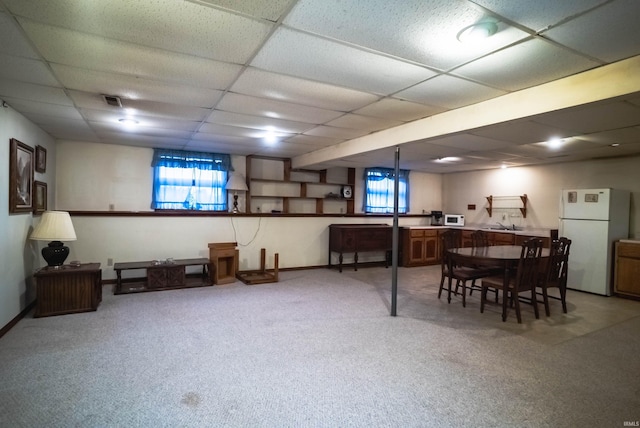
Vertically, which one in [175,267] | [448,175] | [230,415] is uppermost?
[448,175]

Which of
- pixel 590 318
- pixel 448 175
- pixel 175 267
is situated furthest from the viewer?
pixel 448 175

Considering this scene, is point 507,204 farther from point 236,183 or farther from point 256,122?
point 256,122

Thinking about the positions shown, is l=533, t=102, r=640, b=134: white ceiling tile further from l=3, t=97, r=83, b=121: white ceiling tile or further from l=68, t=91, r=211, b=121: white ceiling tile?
l=3, t=97, r=83, b=121: white ceiling tile

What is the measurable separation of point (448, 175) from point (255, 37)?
296 inches

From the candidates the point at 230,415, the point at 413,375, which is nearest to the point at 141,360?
the point at 230,415

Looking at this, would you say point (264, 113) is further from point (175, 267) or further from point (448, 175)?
point (448, 175)

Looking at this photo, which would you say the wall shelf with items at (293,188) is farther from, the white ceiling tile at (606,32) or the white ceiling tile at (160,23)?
the white ceiling tile at (606,32)

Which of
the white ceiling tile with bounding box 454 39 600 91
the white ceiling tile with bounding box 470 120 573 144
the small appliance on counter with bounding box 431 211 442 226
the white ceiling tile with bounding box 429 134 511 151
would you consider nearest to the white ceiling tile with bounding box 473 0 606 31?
the white ceiling tile with bounding box 454 39 600 91

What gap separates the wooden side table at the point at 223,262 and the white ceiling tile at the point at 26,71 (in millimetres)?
3180

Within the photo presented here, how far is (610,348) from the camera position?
10.3ft

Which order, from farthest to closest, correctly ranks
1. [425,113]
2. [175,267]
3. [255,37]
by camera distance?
[175,267]
[425,113]
[255,37]

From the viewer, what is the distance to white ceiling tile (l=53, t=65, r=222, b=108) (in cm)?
259

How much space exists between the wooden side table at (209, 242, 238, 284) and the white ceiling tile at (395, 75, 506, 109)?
376 centimetres

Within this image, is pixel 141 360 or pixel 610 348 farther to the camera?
pixel 610 348
